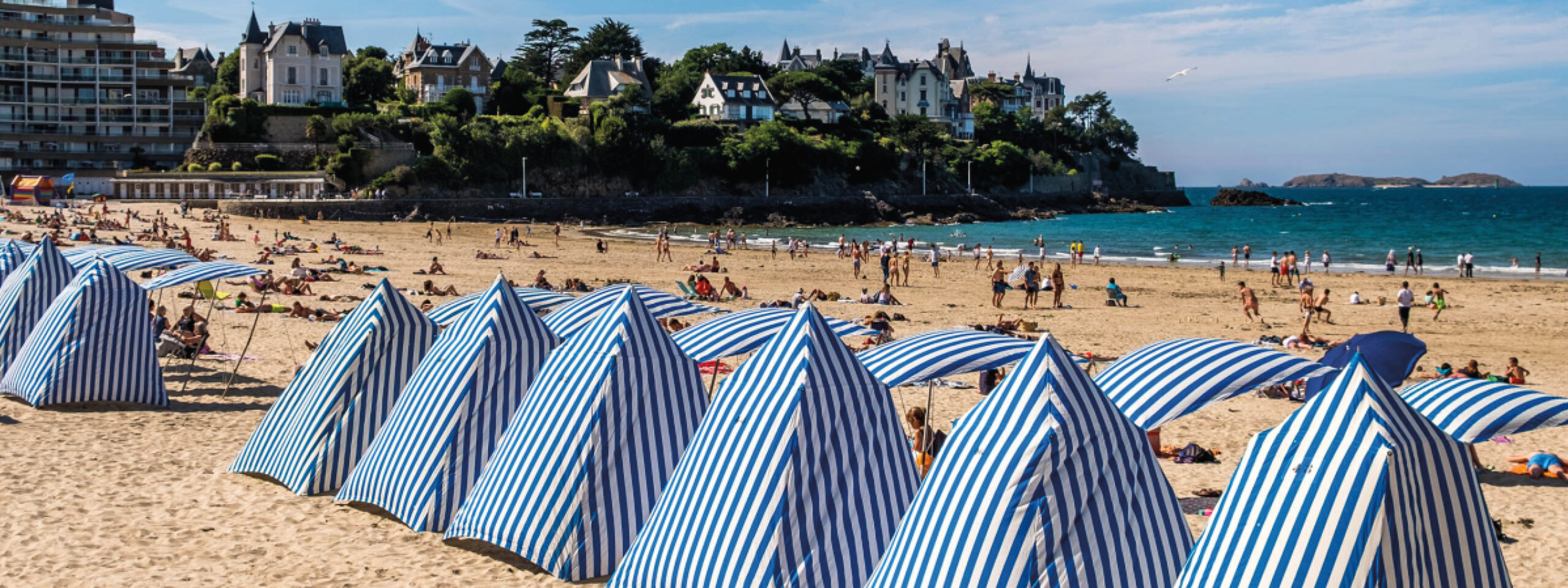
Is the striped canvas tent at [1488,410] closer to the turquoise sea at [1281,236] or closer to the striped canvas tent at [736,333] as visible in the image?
the striped canvas tent at [736,333]

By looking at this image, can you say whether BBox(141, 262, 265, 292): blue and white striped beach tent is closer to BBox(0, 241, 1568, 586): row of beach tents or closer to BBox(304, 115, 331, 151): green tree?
BBox(0, 241, 1568, 586): row of beach tents

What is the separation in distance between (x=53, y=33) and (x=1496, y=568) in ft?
268

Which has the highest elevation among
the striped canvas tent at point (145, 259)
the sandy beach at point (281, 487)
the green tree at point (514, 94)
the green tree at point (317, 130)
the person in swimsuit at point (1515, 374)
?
the green tree at point (514, 94)

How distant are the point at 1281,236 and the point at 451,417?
62.3 m

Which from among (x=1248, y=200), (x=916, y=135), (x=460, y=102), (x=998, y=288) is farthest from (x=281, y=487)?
(x=1248, y=200)

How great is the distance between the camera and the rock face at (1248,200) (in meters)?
119

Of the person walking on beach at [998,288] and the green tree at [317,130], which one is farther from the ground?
the green tree at [317,130]

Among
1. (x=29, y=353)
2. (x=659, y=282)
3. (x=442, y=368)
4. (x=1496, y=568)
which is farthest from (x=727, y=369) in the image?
(x=659, y=282)

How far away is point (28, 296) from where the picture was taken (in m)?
13.5

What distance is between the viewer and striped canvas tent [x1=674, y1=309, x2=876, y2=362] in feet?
31.2

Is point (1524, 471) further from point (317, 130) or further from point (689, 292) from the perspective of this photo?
point (317, 130)

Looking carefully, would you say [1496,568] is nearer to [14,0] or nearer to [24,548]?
[24,548]

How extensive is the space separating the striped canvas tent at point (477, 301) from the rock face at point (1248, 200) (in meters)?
113

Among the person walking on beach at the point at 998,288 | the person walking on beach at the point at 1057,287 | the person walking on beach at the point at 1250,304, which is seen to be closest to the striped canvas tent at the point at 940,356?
the person walking on beach at the point at 1250,304
